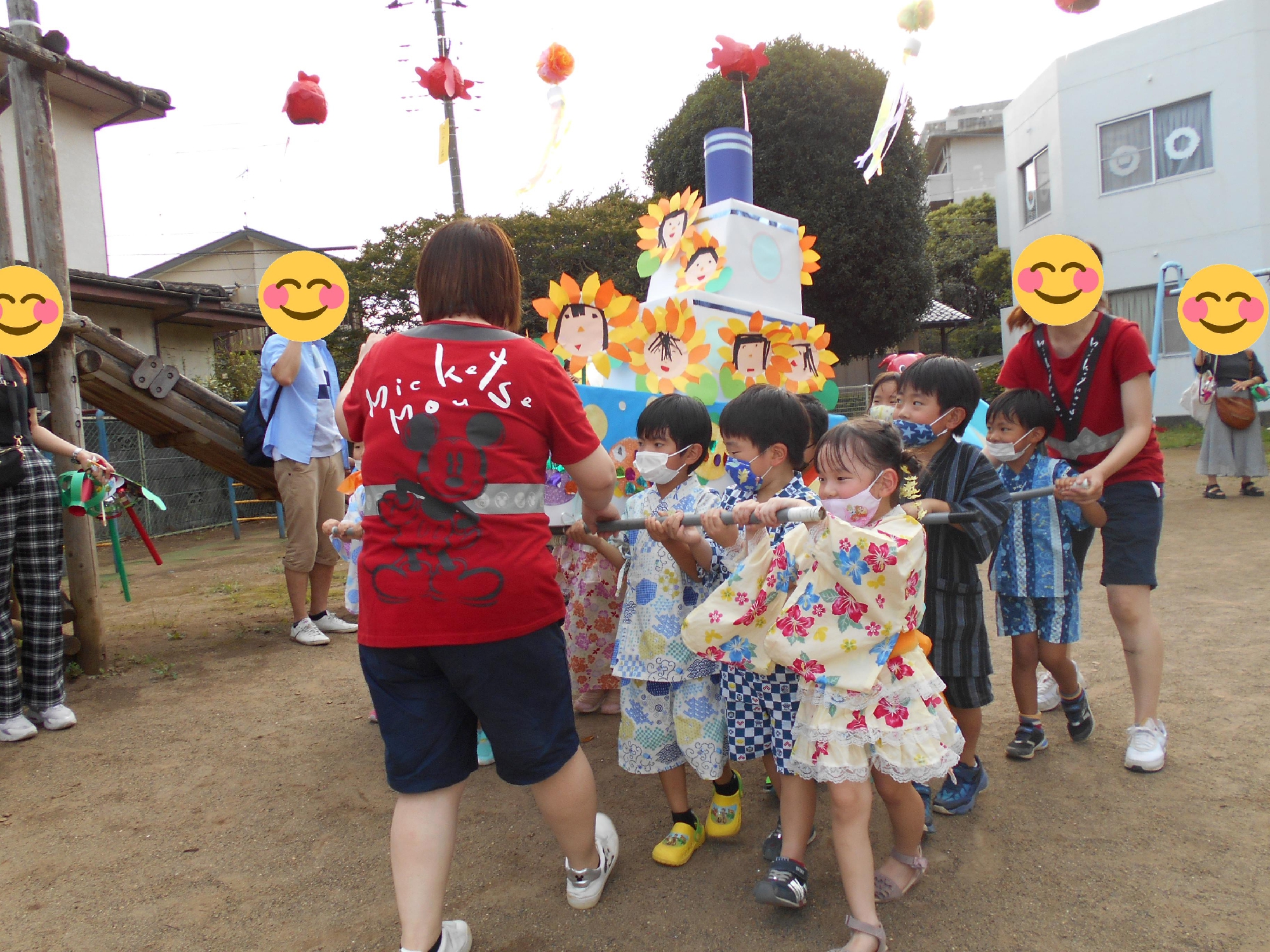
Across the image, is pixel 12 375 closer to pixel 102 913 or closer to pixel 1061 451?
pixel 102 913

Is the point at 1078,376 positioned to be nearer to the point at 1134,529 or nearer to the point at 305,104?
the point at 1134,529

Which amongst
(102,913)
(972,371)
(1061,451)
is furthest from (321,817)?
(1061,451)

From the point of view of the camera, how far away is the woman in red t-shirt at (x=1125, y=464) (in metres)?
2.73

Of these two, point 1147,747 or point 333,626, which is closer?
point 1147,747

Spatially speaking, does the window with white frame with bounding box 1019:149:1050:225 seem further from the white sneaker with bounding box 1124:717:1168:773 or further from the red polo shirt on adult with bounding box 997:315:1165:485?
the white sneaker with bounding box 1124:717:1168:773

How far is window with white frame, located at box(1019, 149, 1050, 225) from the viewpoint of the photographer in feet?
52.7

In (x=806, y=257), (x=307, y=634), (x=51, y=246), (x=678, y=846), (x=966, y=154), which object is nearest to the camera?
(x=678, y=846)

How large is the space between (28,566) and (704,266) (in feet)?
10.6

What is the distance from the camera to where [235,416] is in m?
5.50

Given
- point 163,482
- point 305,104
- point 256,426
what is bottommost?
point 163,482

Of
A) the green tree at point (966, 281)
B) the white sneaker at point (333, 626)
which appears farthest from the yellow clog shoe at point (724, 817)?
the green tree at point (966, 281)
